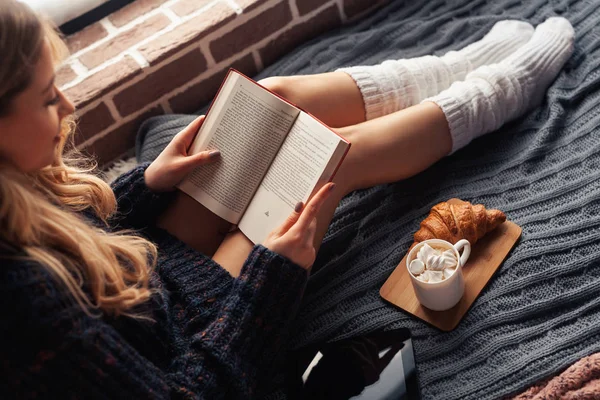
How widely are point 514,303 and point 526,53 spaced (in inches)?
20.1

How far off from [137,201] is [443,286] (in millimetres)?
504

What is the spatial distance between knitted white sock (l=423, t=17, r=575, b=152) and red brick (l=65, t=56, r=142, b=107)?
644mm

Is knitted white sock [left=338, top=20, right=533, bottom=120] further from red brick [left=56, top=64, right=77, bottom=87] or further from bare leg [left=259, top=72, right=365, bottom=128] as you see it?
red brick [left=56, top=64, right=77, bottom=87]

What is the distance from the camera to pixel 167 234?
3.21 ft

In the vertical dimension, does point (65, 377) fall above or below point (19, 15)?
below

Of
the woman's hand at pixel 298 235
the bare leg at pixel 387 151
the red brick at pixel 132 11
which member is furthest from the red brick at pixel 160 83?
the woman's hand at pixel 298 235

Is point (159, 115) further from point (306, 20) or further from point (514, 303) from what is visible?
point (514, 303)

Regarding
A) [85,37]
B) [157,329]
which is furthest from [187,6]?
[157,329]

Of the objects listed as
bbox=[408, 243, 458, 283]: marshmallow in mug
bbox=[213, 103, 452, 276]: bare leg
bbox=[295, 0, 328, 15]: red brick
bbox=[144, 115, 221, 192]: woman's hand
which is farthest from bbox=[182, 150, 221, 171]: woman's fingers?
bbox=[295, 0, 328, 15]: red brick

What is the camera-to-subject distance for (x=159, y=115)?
53.1 inches

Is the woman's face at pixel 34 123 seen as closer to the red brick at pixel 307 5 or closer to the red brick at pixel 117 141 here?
the red brick at pixel 117 141

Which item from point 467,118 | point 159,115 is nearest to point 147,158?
point 159,115

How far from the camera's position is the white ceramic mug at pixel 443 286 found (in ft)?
2.84

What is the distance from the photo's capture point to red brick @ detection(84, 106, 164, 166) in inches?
52.0
